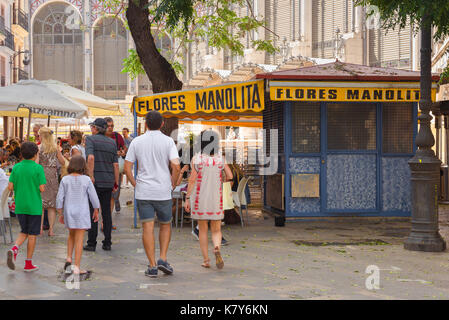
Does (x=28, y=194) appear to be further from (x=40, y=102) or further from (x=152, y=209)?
(x=40, y=102)

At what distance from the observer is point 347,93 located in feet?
40.7

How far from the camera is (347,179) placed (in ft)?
42.7

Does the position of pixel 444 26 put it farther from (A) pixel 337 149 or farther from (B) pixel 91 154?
(B) pixel 91 154

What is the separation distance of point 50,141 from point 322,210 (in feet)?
16.5

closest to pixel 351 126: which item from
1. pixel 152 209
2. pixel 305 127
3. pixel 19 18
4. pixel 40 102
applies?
pixel 305 127

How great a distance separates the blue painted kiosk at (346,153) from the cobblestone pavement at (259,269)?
3.35 feet

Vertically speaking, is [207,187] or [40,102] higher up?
[40,102]

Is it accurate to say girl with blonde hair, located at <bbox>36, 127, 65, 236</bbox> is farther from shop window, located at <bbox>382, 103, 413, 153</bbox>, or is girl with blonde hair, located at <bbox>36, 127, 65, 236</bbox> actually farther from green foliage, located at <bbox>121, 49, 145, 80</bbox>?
green foliage, located at <bbox>121, 49, 145, 80</bbox>

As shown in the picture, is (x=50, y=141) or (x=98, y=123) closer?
(x=98, y=123)

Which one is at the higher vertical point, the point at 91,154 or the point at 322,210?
the point at 91,154

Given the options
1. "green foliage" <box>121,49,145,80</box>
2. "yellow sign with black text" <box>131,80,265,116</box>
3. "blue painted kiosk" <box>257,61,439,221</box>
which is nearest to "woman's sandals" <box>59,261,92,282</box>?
"yellow sign with black text" <box>131,80,265,116</box>

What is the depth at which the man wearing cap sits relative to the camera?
9.66 meters

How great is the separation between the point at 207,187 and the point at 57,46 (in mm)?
49587

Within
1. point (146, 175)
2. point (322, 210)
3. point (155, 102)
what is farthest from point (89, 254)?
point (322, 210)
